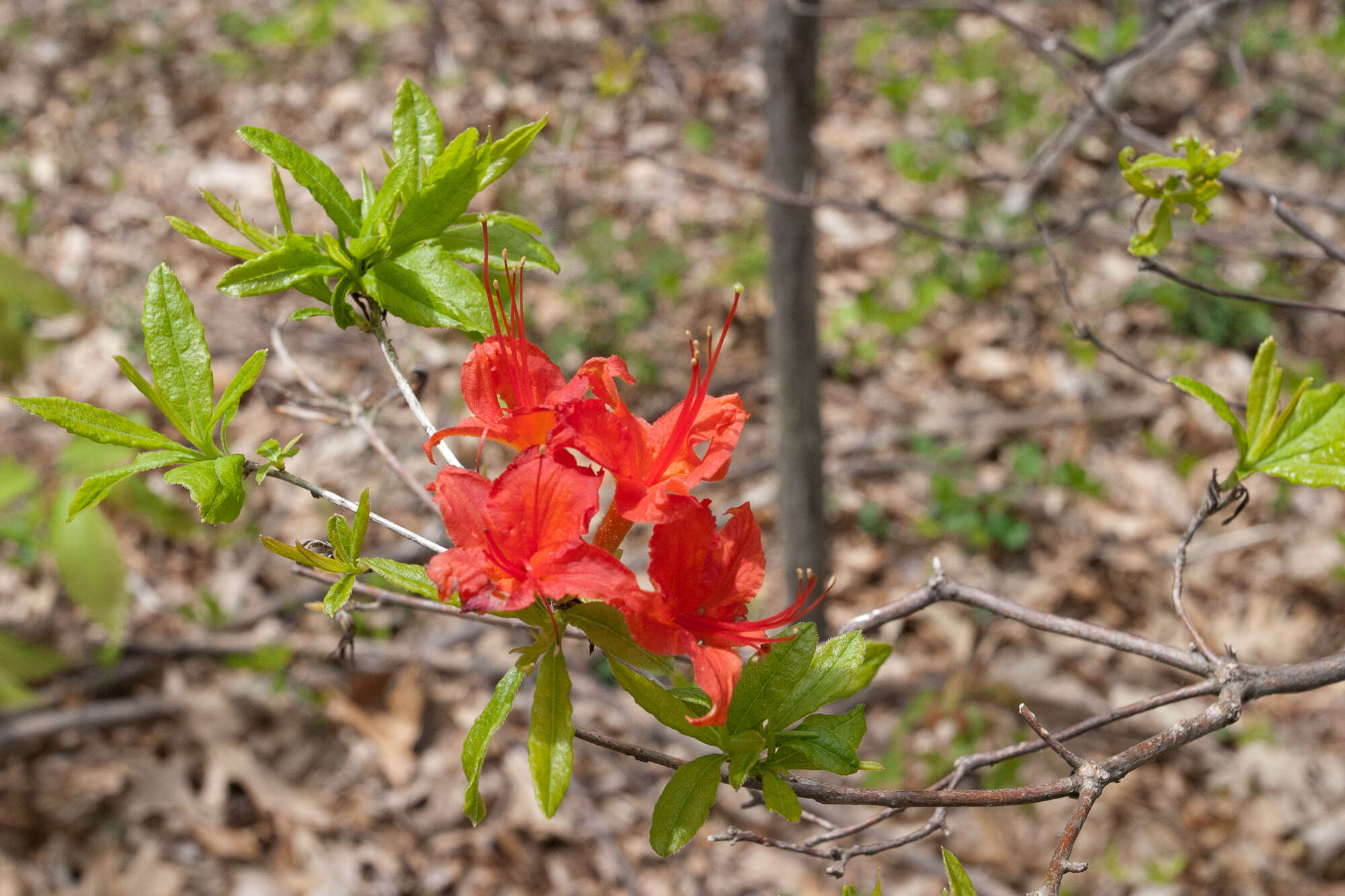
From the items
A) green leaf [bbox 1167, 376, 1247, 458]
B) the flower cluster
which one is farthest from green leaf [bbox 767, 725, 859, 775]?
green leaf [bbox 1167, 376, 1247, 458]

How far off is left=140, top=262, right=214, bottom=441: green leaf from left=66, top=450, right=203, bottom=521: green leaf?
0.03m

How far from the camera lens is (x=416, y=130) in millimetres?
1014

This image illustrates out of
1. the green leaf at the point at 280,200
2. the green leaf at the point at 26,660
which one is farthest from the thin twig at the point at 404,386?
the green leaf at the point at 26,660

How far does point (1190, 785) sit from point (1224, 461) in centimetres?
122

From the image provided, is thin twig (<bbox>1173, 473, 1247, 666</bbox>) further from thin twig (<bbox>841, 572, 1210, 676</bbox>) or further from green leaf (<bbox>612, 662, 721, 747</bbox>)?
green leaf (<bbox>612, 662, 721, 747</bbox>)

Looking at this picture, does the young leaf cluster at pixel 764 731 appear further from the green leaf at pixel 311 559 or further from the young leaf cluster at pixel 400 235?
the young leaf cluster at pixel 400 235

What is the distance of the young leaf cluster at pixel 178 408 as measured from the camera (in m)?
0.89

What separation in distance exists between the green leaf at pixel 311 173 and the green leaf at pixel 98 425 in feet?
0.93

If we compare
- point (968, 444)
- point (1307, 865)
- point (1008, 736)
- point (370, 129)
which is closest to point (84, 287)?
point (370, 129)

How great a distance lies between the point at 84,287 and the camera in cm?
395

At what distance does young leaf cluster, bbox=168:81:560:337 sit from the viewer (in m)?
0.95

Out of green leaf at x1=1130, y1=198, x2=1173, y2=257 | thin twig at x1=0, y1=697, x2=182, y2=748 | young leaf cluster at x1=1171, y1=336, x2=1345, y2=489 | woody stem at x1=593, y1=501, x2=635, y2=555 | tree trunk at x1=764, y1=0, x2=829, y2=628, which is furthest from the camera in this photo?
thin twig at x1=0, y1=697, x2=182, y2=748

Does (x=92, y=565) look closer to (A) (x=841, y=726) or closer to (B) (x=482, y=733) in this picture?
(B) (x=482, y=733)

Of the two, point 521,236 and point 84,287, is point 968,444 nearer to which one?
point 521,236
